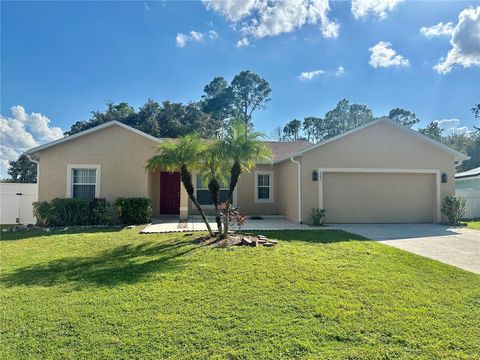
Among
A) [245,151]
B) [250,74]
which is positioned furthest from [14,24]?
[250,74]

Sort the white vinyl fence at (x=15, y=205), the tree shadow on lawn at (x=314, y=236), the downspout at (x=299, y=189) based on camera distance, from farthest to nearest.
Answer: the white vinyl fence at (x=15, y=205) < the downspout at (x=299, y=189) < the tree shadow on lawn at (x=314, y=236)

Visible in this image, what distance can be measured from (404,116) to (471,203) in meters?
42.9

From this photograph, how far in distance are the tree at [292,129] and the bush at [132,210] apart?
3669cm

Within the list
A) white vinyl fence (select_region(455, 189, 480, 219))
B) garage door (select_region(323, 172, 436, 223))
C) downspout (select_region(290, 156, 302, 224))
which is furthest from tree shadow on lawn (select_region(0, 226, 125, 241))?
white vinyl fence (select_region(455, 189, 480, 219))

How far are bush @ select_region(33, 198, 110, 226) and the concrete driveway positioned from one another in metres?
10.4

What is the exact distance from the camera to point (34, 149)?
490 inches

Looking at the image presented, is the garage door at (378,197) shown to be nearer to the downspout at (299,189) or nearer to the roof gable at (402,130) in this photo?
the downspout at (299,189)

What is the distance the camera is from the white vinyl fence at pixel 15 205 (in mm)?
13708

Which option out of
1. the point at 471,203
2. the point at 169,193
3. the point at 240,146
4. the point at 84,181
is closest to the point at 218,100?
the point at 169,193

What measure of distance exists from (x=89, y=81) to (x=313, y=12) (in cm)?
1308

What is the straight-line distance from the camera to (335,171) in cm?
1290

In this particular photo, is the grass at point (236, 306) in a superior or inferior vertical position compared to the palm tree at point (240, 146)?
inferior

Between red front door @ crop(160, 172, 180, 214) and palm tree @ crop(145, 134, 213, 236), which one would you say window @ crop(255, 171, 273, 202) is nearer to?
red front door @ crop(160, 172, 180, 214)

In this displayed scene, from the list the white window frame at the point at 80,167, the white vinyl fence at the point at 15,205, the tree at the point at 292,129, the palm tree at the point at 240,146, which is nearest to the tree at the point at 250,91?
the tree at the point at 292,129
